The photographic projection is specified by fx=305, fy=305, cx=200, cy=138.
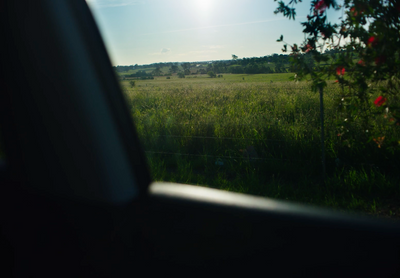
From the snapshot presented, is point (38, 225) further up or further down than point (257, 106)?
further up

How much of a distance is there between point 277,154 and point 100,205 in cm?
322

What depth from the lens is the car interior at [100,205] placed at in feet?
4.00

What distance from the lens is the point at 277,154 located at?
435cm

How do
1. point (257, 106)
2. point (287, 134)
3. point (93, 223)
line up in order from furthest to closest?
point (257, 106) < point (287, 134) < point (93, 223)

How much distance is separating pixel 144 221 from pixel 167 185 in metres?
0.26

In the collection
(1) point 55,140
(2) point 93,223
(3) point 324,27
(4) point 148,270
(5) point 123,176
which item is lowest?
A: (4) point 148,270

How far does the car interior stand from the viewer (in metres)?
1.22

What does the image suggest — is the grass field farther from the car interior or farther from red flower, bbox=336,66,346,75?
the car interior

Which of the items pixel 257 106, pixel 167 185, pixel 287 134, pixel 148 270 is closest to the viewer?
pixel 148 270

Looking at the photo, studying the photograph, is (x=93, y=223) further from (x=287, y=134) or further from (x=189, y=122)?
→ (x=189, y=122)

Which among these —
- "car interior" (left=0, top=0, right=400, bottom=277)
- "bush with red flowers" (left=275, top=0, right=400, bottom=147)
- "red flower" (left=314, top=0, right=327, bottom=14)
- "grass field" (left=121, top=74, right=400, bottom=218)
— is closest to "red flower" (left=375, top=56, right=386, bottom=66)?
"bush with red flowers" (left=275, top=0, right=400, bottom=147)

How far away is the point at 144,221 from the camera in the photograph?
1430 mm

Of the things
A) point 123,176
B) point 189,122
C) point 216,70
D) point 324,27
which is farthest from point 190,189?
point 216,70

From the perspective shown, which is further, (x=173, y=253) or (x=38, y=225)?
(x=38, y=225)
